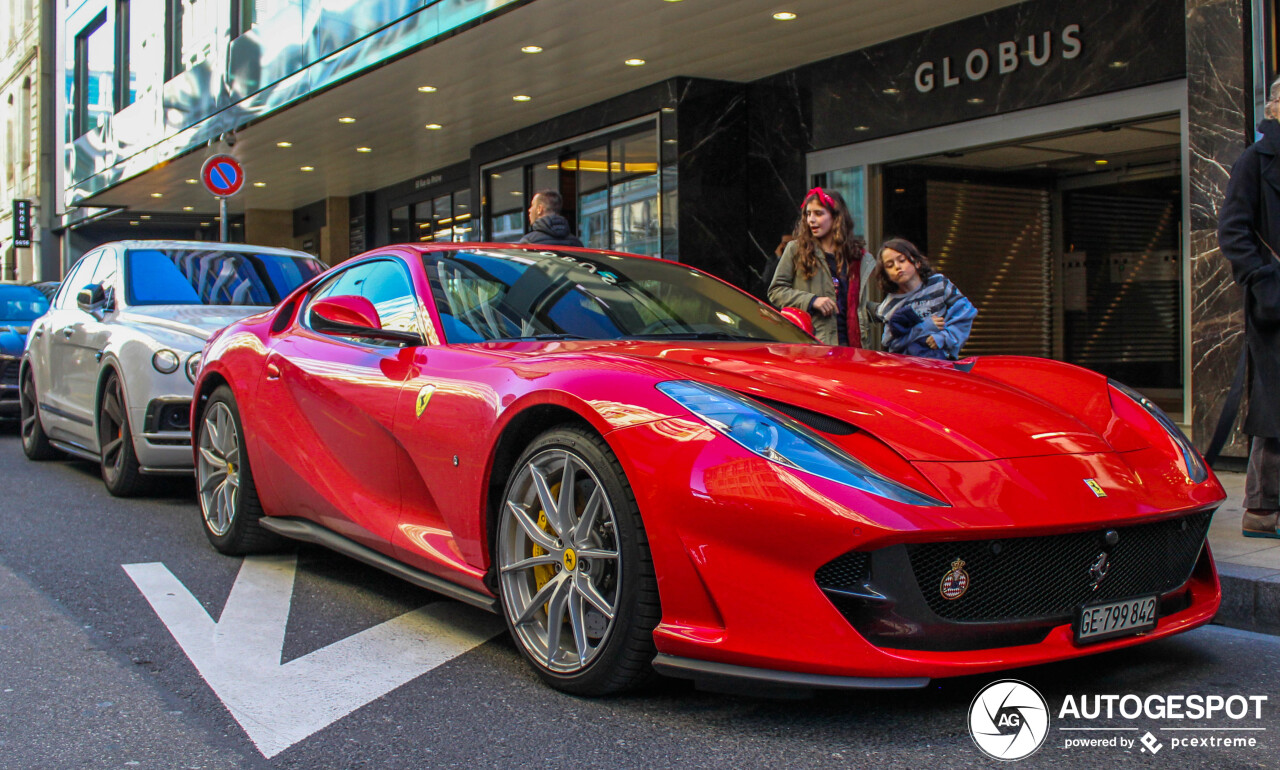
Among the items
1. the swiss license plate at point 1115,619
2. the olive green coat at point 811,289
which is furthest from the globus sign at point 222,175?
the swiss license plate at point 1115,619

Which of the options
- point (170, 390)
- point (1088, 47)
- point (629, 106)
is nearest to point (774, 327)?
point (170, 390)

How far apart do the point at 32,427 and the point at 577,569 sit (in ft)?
23.8

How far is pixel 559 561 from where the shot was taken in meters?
3.04

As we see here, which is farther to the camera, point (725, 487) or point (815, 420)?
point (815, 420)

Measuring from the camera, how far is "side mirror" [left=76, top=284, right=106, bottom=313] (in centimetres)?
711

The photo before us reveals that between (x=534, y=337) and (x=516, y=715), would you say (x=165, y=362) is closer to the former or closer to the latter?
(x=534, y=337)

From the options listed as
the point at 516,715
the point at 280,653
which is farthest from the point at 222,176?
the point at 516,715

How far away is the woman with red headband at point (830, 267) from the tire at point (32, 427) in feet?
19.3

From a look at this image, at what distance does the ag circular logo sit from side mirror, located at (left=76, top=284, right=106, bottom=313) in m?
6.17

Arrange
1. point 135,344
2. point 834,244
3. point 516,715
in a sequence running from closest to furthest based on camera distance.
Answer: point 516,715
point 834,244
point 135,344

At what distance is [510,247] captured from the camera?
429 centimetres

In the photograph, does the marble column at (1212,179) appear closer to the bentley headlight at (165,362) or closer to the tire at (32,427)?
the bentley headlight at (165,362)

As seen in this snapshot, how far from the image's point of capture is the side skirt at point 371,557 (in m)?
3.34

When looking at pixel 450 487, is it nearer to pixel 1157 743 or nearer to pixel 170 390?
pixel 1157 743
